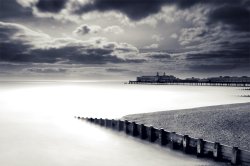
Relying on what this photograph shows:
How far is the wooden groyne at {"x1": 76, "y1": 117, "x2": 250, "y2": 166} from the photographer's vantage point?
12.7 m

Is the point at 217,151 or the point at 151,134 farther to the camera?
the point at 151,134

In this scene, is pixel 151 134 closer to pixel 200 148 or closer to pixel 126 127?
pixel 126 127

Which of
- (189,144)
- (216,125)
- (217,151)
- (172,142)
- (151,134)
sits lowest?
(172,142)

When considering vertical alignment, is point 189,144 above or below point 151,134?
above

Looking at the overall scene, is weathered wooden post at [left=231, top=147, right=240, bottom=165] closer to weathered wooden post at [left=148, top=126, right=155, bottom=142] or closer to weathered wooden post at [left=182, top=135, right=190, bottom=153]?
weathered wooden post at [left=182, top=135, right=190, bottom=153]

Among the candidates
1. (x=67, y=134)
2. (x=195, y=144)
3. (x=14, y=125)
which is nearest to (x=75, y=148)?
(x=67, y=134)

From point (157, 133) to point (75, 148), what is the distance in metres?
6.24

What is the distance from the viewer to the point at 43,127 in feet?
101

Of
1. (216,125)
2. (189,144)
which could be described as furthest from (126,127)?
(189,144)

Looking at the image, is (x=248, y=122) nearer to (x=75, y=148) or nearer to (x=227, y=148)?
(x=227, y=148)

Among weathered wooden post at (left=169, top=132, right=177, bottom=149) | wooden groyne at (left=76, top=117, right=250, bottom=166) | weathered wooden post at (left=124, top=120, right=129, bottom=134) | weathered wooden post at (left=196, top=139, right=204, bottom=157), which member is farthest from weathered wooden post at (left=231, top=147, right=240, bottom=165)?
weathered wooden post at (left=124, top=120, right=129, bottom=134)

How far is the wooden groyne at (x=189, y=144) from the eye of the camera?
12.7m

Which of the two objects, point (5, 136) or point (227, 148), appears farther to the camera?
point (5, 136)

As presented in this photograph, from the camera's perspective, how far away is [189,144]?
50.6 feet
